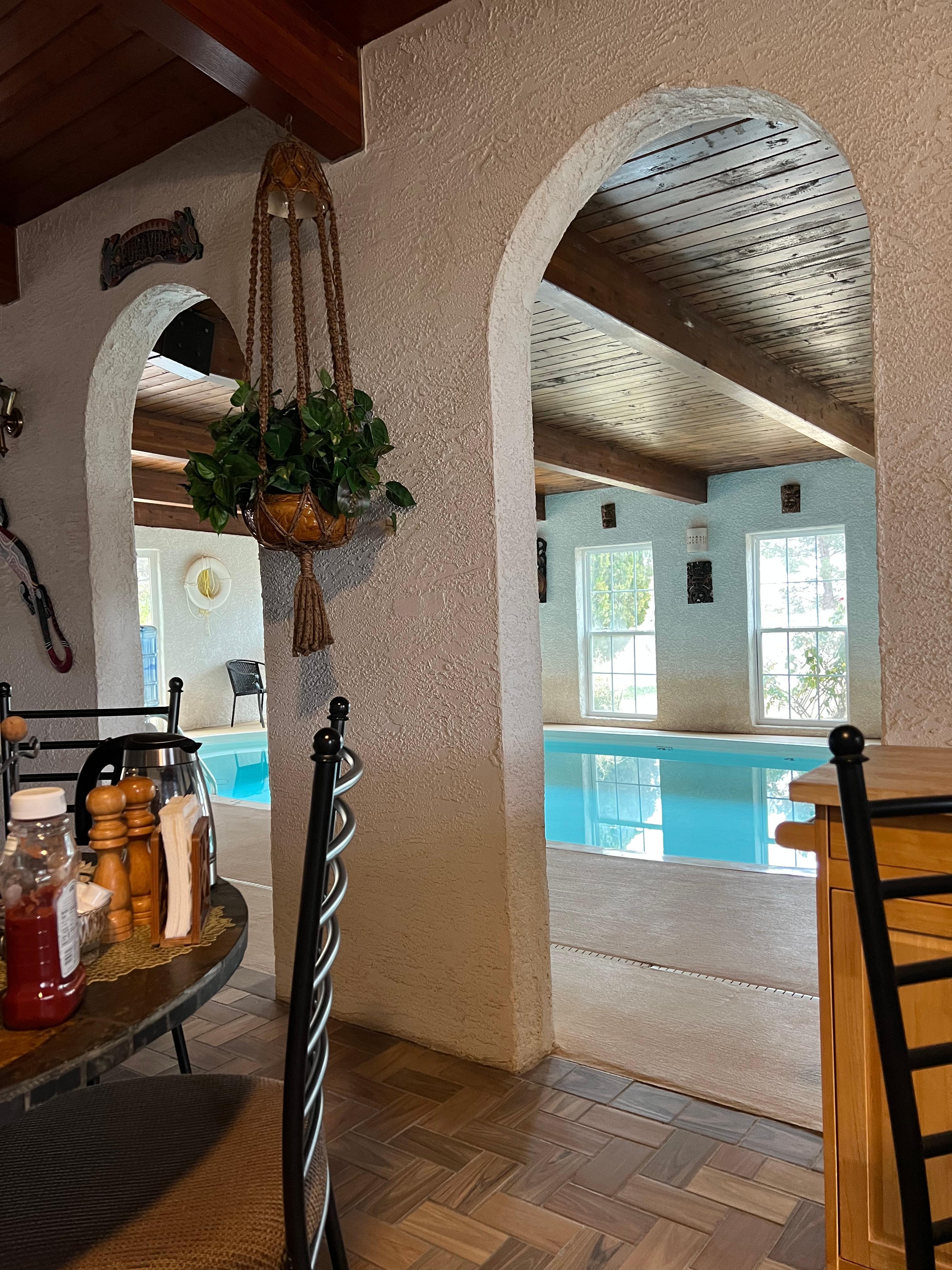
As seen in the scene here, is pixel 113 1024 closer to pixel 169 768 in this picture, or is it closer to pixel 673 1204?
pixel 169 768

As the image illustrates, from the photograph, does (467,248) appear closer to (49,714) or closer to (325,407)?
(325,407)

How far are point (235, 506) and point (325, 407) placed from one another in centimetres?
34

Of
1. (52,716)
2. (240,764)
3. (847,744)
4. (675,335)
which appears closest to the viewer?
(847,744)

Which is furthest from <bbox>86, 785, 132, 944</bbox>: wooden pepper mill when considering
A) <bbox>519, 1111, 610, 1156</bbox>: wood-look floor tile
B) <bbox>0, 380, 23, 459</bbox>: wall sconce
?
<bbox>0, 380, 23, 459</bbox>: wall sconce

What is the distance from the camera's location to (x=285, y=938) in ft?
8.99

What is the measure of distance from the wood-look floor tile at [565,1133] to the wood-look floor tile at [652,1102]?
0.12 metres

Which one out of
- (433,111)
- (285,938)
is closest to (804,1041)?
(285,938)

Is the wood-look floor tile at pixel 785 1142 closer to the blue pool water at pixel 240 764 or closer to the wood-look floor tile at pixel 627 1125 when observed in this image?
the wood-look floor tile at pixel 627 1125

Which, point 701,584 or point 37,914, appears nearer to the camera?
point 37,914

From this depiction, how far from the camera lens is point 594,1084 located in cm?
219

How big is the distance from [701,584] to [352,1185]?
853 centimetres

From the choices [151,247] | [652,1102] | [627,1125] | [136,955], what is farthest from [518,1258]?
[151,247]

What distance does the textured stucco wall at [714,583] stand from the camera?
29.0ft

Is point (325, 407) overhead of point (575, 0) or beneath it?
beneath
